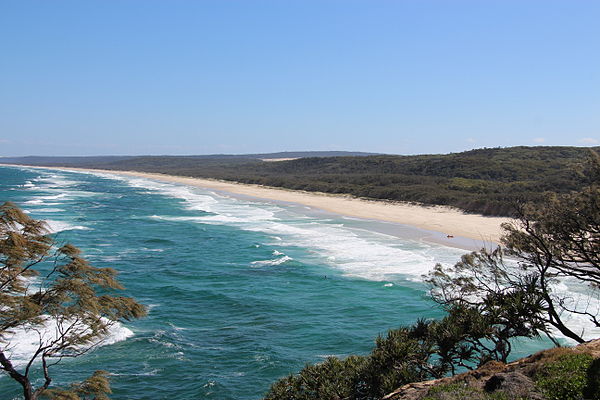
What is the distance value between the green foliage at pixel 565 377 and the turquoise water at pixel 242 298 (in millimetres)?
7191

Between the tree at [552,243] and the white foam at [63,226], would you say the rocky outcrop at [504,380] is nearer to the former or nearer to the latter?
the tree at [552,243]

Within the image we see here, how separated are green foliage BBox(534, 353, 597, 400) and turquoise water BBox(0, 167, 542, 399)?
23.6 ft

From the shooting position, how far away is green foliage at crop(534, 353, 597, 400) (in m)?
6.87

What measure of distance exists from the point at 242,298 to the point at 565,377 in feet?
46.6

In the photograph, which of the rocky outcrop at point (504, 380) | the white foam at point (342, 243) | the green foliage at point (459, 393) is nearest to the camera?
the green foliage at point (459, 393)

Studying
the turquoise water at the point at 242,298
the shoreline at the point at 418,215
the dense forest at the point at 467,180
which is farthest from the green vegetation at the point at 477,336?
the dense forest at the point at 467,180

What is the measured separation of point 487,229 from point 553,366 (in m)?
28.2

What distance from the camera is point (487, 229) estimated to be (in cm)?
3419

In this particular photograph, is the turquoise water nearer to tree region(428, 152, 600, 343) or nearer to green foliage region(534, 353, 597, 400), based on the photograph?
tree region(428, 152, 600, 343)

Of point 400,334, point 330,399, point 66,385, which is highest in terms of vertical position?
point 400,334

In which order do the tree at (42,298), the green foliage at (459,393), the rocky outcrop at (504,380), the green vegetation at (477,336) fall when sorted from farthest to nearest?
the green vegetation at (477,336), the tree at (42,298), the rocky outcrop at (504,380), the green foliage at (459,393)

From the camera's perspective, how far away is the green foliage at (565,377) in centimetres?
687

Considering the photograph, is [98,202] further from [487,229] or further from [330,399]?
[330,399]

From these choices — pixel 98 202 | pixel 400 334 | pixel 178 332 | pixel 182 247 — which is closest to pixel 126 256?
pixel 182 247
